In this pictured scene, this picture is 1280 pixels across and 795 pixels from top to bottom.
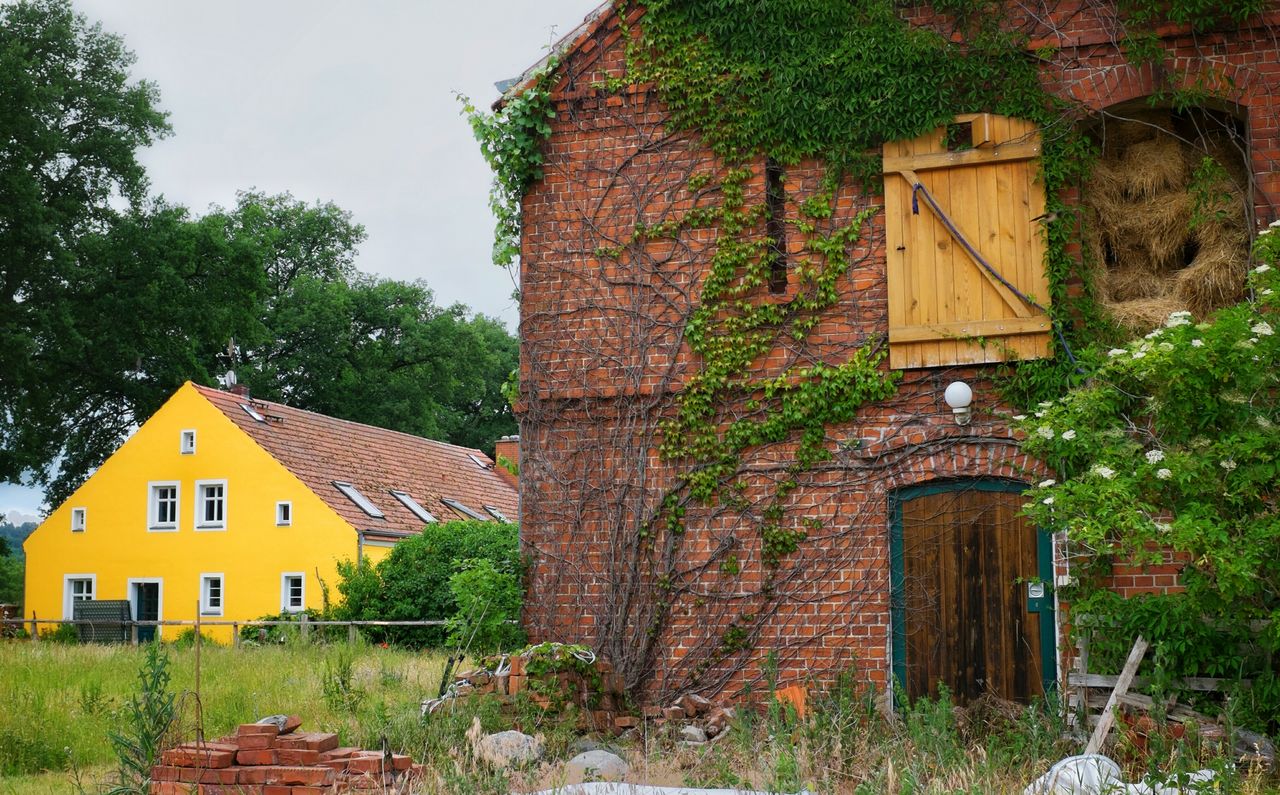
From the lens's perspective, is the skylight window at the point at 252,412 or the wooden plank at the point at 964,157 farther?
the skylight window at the point at 252,412

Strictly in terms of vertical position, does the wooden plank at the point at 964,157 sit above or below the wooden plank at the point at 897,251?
above

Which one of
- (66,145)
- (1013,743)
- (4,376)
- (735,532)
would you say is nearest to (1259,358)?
(1013,743)

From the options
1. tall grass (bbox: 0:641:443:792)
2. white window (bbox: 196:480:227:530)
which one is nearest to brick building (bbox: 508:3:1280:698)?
tall grass (bbox: 0:641:443:792)

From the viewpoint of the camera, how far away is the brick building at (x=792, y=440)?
999 cm

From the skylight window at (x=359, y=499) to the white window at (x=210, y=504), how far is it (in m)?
2.54

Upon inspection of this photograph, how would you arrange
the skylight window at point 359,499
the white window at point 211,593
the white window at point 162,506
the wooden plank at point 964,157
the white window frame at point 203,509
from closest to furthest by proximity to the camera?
the wooden plank at point 964,157 < the skylight window at point 359,499 < the white window at point 211,593 < the white window frame at point 203,509 < the white window at point 162,506

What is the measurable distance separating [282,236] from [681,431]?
3686 cm

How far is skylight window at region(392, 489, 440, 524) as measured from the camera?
29.1m

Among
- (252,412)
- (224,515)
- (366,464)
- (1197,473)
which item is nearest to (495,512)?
(366,464)

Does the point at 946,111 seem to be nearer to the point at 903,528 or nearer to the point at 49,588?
the point at 903,528

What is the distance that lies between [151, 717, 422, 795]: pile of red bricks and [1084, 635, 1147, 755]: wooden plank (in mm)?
4137

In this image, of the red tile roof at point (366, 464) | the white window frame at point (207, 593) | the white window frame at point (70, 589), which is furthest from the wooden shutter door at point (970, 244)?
the white window frame at point (70, 589)

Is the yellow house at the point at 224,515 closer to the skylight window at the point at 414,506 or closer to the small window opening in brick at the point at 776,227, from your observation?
the skylight window at the point at 414,506

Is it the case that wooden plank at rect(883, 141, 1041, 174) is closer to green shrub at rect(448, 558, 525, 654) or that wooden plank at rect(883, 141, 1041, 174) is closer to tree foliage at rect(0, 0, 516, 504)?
green shrub at rect(448, 558, 525, 654)
